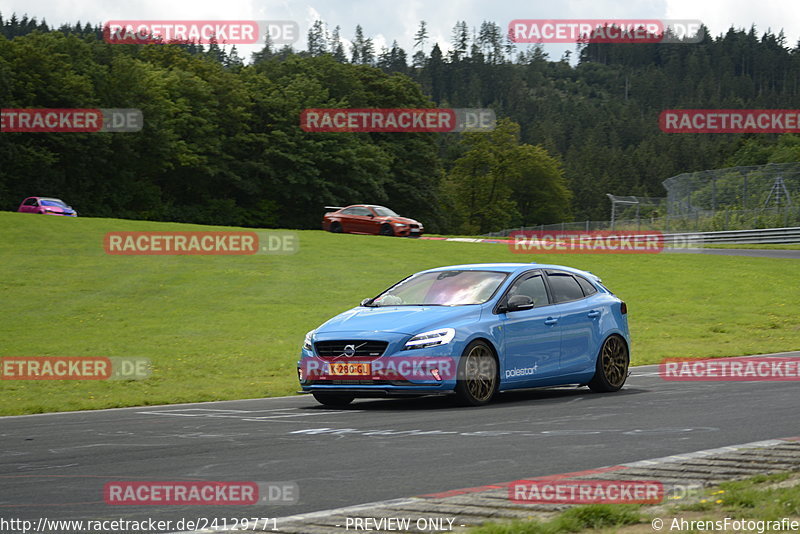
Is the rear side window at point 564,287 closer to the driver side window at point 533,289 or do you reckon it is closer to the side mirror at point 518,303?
the driver side window at point 533,289

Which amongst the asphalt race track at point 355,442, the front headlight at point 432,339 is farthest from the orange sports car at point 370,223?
the front headlight at point 432,339

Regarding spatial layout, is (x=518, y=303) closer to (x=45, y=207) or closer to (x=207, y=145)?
(x=45, y=207)

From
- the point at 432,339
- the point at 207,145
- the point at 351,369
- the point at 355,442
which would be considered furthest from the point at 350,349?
the point at 207,145

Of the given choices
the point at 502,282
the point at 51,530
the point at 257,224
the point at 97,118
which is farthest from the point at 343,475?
the point at 257,224

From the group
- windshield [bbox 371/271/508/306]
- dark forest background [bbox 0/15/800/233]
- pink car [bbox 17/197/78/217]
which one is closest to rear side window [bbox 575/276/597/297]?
windshield [bbox 371/271/508/306]

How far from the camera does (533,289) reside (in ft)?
44.8

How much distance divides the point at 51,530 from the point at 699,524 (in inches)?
131

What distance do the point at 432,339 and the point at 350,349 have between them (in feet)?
2.98

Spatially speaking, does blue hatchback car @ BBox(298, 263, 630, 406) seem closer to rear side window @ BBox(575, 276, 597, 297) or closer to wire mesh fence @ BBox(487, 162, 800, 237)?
rear side window @ BBox(575, 276, 597, 297)

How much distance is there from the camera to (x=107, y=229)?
4534cm

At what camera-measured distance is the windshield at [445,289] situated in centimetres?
1316

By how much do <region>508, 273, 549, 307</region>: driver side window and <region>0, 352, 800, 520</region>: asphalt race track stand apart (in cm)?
117

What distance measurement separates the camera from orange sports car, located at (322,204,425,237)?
51.1 m

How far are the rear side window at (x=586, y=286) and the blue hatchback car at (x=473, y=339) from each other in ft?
0.06
